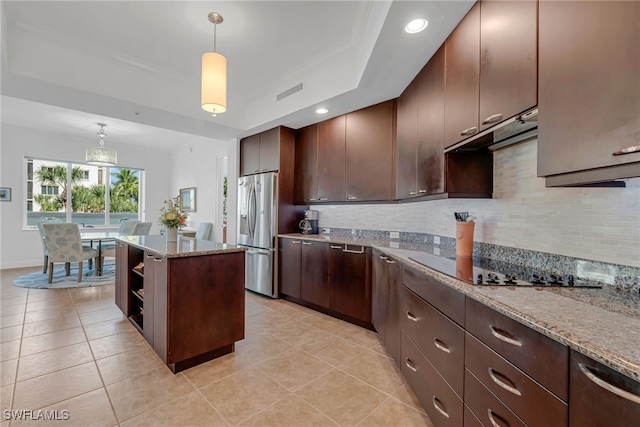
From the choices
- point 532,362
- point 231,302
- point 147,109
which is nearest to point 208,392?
point 231,302

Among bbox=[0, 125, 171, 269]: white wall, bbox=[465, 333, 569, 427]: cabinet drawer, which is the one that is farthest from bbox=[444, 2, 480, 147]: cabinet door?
bbox=[0, 125, 171, 269]: white wall

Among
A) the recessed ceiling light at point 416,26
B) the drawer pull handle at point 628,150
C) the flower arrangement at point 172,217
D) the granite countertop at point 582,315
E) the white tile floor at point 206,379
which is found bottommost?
the white tile floor at point 206,379

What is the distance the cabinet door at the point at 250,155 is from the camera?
170 inches

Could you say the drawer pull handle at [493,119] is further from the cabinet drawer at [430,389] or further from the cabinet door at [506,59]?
the cabinet drawer at [430,389]

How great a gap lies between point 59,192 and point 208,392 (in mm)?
7054

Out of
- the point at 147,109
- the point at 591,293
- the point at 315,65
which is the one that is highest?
the point at 315,65

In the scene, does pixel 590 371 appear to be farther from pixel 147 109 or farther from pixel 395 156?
pixel 147 109

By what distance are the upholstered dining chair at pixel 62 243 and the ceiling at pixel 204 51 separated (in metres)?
2.32

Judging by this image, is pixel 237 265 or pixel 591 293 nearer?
pixel 591 293

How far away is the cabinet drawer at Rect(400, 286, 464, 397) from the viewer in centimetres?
133

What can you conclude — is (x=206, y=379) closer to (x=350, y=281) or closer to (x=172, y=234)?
(x=172, y=234)

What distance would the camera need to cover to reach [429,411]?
1.61 m

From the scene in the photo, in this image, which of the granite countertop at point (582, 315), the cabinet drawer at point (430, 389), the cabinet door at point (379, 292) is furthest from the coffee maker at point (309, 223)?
the granite countertop at point (582, 315)

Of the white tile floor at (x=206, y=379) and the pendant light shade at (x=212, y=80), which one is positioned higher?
the pendant light shade at (x=212, y=80)
